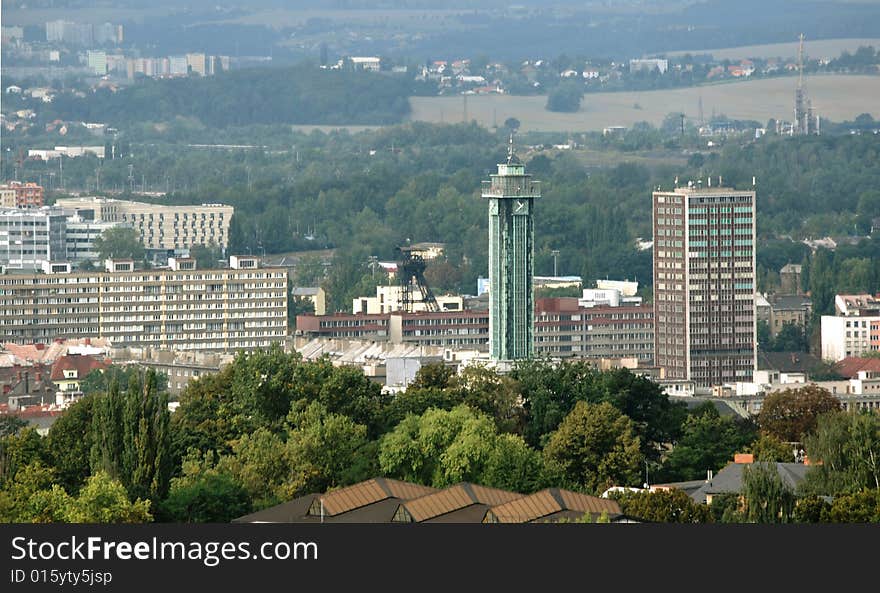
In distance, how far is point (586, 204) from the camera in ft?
338

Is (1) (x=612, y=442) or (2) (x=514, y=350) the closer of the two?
(1) (x=612, y=442)

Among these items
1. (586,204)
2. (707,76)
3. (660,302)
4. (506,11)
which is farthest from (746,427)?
(506,11)

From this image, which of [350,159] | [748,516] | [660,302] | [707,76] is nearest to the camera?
[748,516]

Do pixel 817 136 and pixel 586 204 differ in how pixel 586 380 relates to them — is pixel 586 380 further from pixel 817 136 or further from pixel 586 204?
pixel 817 136

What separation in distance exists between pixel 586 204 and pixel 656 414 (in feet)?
215

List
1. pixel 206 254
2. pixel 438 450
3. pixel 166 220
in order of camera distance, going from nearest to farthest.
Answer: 1. pixel 438 450
2. pixel 206 254
3. pixel 166 220

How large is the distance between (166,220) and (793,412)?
62640 mm

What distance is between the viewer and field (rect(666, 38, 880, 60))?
123875 mm

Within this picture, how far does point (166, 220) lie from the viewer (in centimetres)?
10056

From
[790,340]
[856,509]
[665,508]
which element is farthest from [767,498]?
[790,340]

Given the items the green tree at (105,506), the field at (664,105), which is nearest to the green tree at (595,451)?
the green tree at (105,506)

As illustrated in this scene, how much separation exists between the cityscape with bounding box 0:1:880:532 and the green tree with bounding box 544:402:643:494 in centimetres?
4

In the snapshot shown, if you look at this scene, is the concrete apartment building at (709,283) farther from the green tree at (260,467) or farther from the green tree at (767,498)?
the green tree at (767,498)

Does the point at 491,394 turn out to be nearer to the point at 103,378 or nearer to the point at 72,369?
the point at 103,378
